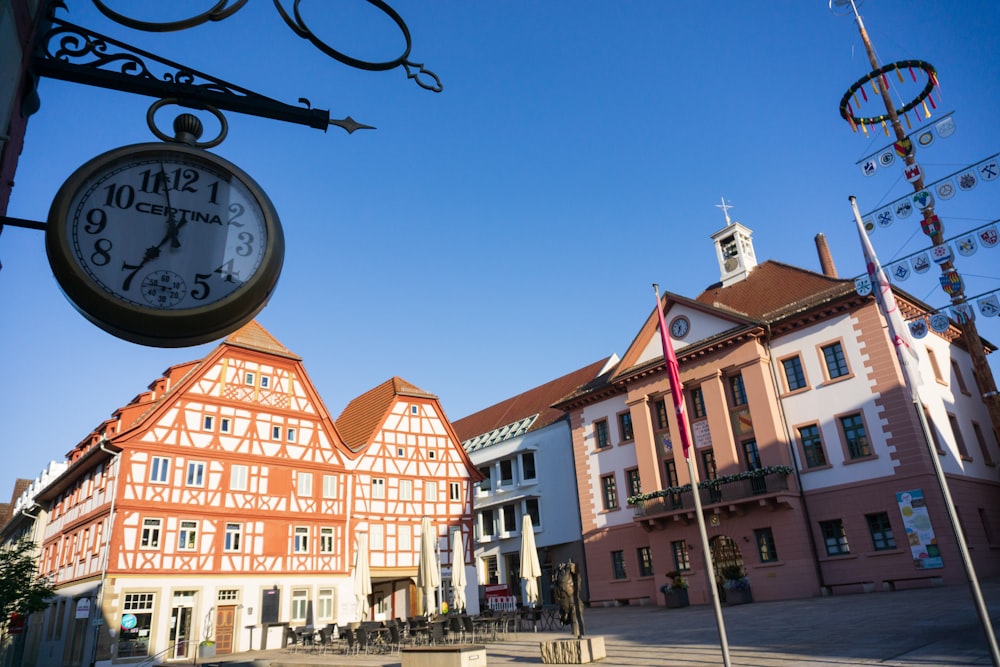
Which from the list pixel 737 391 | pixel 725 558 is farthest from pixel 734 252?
pixel 725 558

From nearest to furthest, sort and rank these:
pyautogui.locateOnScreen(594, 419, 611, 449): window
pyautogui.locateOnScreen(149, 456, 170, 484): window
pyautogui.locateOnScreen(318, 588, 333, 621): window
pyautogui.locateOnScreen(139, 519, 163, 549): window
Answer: pyautogui.locateOnScreen(139, 519, 163, 549): window → pyautogui.locateOnScreen(149, 456, 170, 484): window → pyautogui.locateOnScreen(318, 588, 333, 621): window → pyautogui.locateOnScreen(594, 419, 611, 449): window

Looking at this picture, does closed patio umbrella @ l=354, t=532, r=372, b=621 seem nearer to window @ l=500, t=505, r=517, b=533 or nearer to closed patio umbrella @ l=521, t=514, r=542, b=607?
closed patio umbrella @ l=521, t=514, r=542, b=607

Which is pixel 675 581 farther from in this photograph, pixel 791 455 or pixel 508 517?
pixel 508 517

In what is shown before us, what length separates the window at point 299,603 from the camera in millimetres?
30547

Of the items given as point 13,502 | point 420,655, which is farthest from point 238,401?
point 13,502

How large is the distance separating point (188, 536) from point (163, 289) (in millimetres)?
29169

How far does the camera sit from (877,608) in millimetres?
19203

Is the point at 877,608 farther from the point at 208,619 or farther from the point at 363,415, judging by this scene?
the point at 363,415

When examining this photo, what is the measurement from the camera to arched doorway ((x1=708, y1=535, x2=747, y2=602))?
101ft

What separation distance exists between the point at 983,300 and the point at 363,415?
31.3 meters

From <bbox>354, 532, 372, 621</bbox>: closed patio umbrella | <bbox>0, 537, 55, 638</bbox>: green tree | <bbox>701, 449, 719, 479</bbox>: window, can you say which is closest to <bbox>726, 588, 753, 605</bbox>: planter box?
<bbox>701, 449, 719, 479</bbox>: window

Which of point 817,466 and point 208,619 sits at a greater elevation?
point 817,466

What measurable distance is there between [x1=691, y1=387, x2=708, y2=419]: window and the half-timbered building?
1441 centimetres

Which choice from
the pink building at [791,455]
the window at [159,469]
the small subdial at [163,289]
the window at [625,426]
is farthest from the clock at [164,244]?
the window at [625,426]
